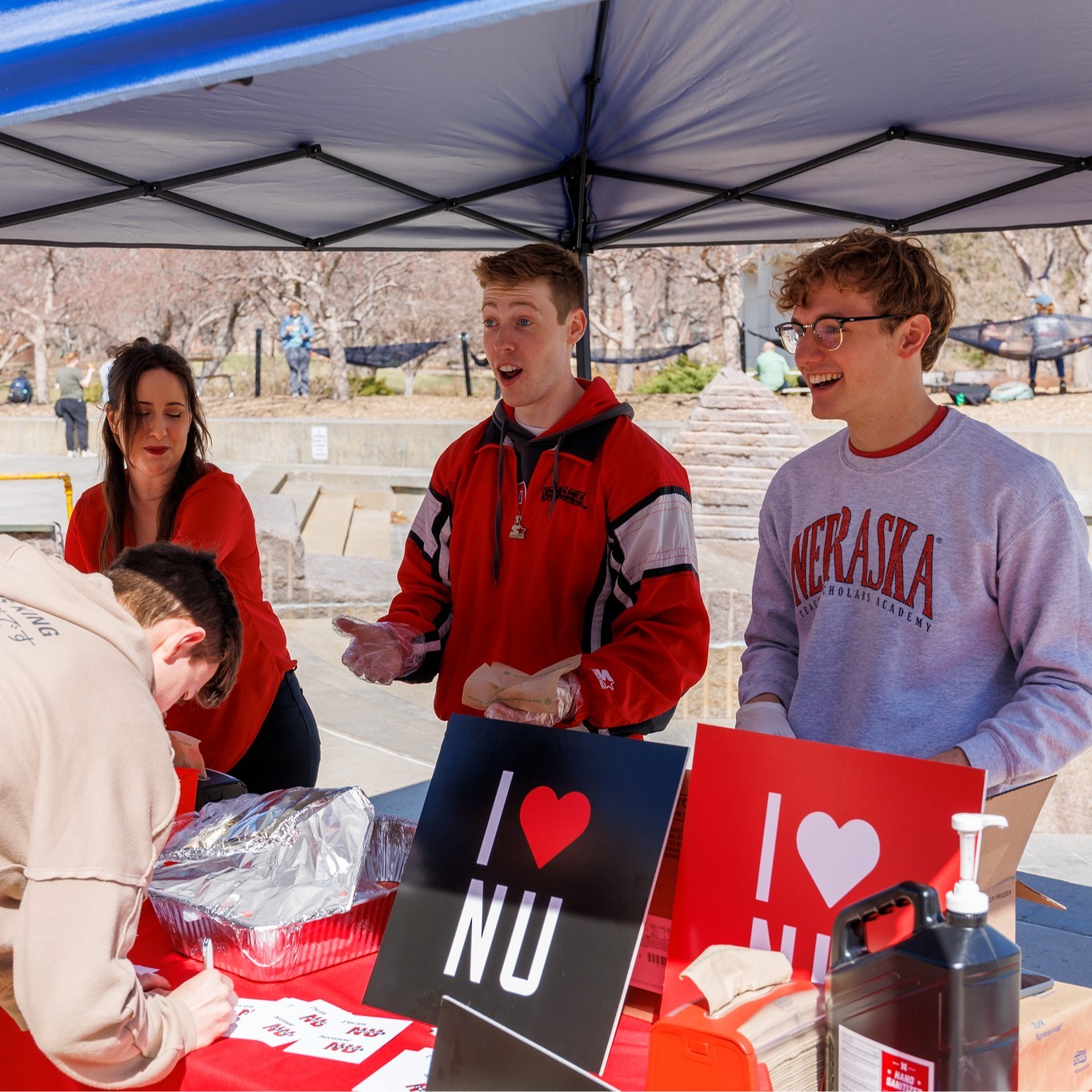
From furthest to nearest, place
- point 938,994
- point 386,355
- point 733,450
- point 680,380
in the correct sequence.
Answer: point 386,355, point 680,380, point 733,450, point 938,994

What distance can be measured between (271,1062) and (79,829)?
41 centimetres

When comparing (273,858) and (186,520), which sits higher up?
(186,520)

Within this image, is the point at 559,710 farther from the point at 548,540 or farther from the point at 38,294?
the point at 38,294

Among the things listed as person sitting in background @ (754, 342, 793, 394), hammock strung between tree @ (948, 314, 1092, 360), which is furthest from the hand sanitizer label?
hammock strung between tree @ (948, 314, 1092, 360)

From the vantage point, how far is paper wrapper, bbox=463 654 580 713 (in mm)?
1920

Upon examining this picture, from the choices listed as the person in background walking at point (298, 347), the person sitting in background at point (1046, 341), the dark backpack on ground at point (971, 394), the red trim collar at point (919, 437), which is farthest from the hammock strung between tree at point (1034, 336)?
the red trim collar at point (919, 437)

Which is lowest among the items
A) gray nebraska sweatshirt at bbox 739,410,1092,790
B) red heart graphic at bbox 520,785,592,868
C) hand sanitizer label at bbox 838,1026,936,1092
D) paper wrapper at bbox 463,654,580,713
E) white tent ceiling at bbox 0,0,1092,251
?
hand sanitizer label at bbox 838,1026,936,1092

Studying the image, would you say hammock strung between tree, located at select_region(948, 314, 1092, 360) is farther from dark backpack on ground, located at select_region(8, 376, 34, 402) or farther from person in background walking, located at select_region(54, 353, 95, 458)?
dark backpack on ground, located at select_region(8, 376, 34, 402)

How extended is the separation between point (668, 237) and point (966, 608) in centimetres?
258

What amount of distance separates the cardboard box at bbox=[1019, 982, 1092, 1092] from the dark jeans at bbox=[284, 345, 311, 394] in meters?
24.0

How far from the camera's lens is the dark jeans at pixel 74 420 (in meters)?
17.1

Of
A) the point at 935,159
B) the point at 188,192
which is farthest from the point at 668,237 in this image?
the point at 188,192

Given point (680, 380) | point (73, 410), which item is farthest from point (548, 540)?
point (680, 380)

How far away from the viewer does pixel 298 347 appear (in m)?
24.1
